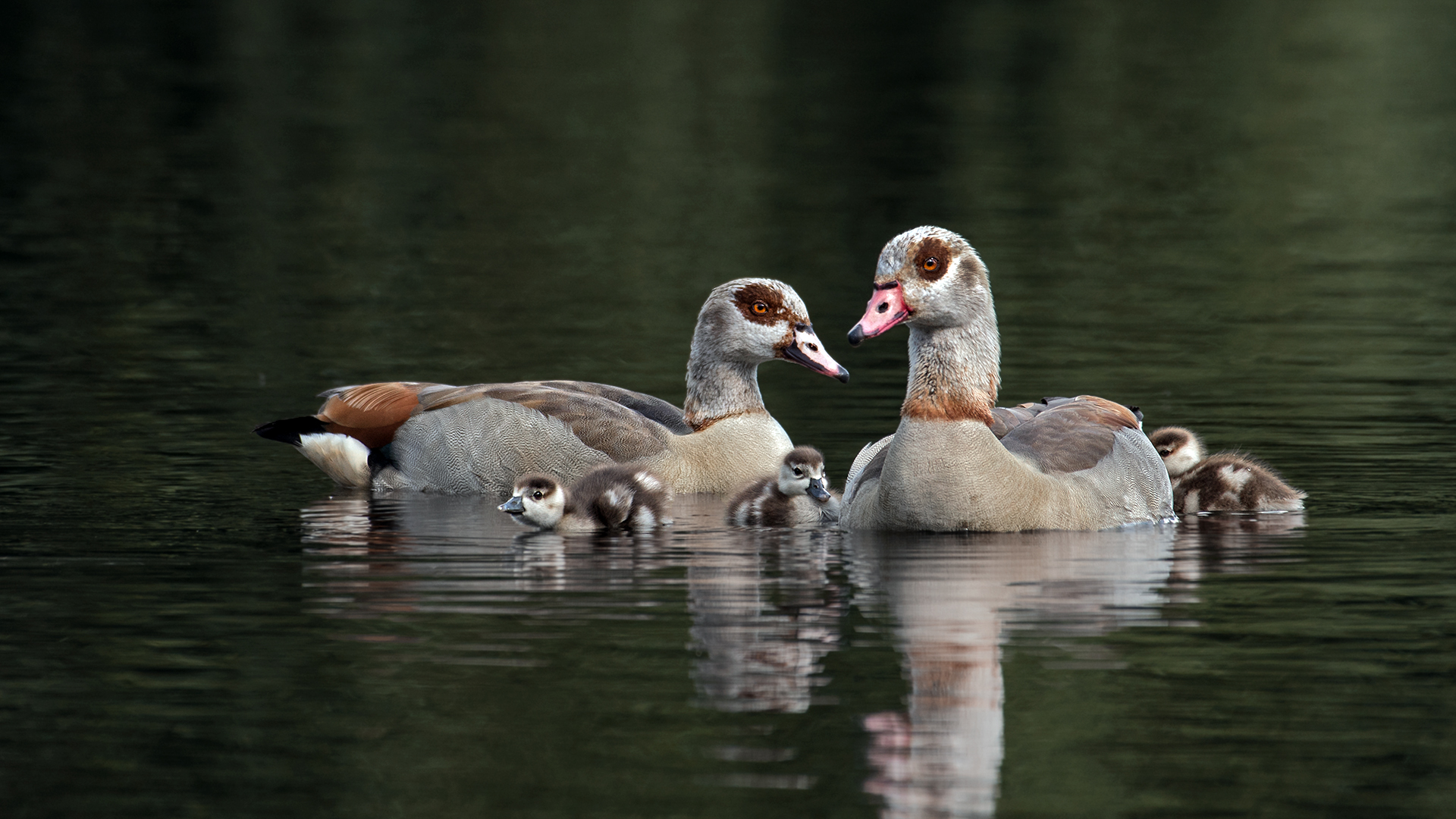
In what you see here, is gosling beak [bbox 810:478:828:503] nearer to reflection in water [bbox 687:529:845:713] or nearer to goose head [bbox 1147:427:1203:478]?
reflection in water [bbox 687:529:845:713]

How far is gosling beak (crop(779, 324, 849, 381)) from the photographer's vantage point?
1572cm

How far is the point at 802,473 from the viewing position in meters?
14.0

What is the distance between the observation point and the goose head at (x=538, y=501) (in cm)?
1386

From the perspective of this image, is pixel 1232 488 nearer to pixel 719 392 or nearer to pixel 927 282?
pixel 927 282

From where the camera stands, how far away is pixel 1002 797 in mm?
8164

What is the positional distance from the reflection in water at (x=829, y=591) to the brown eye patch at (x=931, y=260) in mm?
1607

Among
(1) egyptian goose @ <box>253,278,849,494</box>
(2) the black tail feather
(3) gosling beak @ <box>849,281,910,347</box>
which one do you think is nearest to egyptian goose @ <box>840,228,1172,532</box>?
(3) gosling beak @ <box>849,281,910,347</box>

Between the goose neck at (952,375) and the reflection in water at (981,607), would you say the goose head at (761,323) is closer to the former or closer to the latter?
the goose neck at (952,375)

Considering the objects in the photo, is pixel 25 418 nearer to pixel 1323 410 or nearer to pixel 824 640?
pixel 824 640

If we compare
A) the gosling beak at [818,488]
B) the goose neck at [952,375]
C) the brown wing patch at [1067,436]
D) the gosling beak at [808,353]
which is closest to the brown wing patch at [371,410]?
the gosling beak at [808,353]

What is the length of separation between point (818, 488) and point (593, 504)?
1.49 m

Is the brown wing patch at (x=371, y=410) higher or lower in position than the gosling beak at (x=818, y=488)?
higher

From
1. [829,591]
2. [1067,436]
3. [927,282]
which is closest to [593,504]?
[927,282]

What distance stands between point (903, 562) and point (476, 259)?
18466 millimetres
